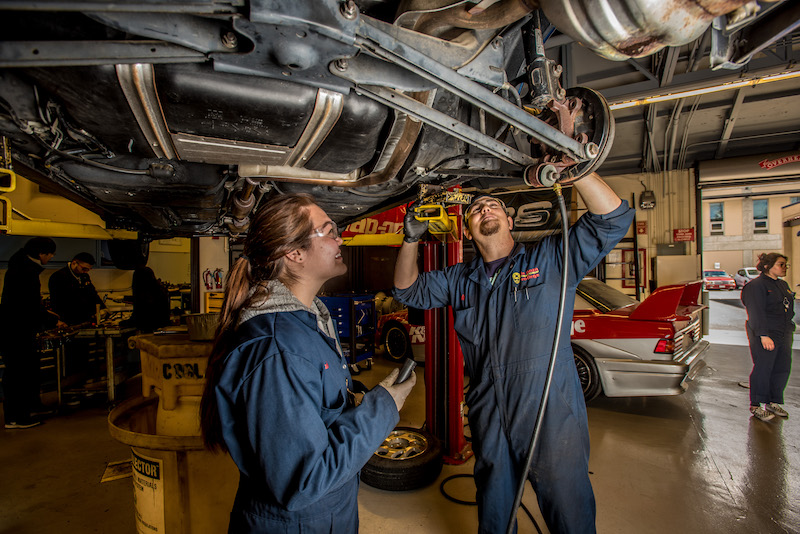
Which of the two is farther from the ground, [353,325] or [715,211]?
[715,211]

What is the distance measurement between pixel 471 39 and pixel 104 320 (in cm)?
590

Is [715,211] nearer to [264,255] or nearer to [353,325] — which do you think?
[353,325]

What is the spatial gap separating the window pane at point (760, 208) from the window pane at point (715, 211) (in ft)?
4.48

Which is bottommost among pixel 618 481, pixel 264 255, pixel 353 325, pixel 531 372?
pixel 618 481

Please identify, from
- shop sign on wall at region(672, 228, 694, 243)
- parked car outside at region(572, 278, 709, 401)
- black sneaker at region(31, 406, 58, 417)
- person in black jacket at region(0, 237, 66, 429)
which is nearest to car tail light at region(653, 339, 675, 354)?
parked car outside at region(572, 278, 709, 401)

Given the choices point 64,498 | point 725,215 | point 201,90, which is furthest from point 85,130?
point 725,215

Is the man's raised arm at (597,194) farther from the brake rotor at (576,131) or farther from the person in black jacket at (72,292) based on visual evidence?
the person in black jacket at (72,292)

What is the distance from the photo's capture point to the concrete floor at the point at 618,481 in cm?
224

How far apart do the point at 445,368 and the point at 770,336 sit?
3.52m

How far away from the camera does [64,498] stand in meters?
2.49

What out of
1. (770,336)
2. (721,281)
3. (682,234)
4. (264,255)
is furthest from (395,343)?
(721,281)

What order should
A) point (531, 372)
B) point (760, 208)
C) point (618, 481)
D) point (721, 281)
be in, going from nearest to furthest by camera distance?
point (531, 372), point (618, 481), point (721, 281), point (760, 208)

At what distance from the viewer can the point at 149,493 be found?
164 centimetres

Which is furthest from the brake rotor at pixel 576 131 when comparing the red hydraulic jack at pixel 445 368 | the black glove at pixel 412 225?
the red hydraulic jack at pixel 445 368
